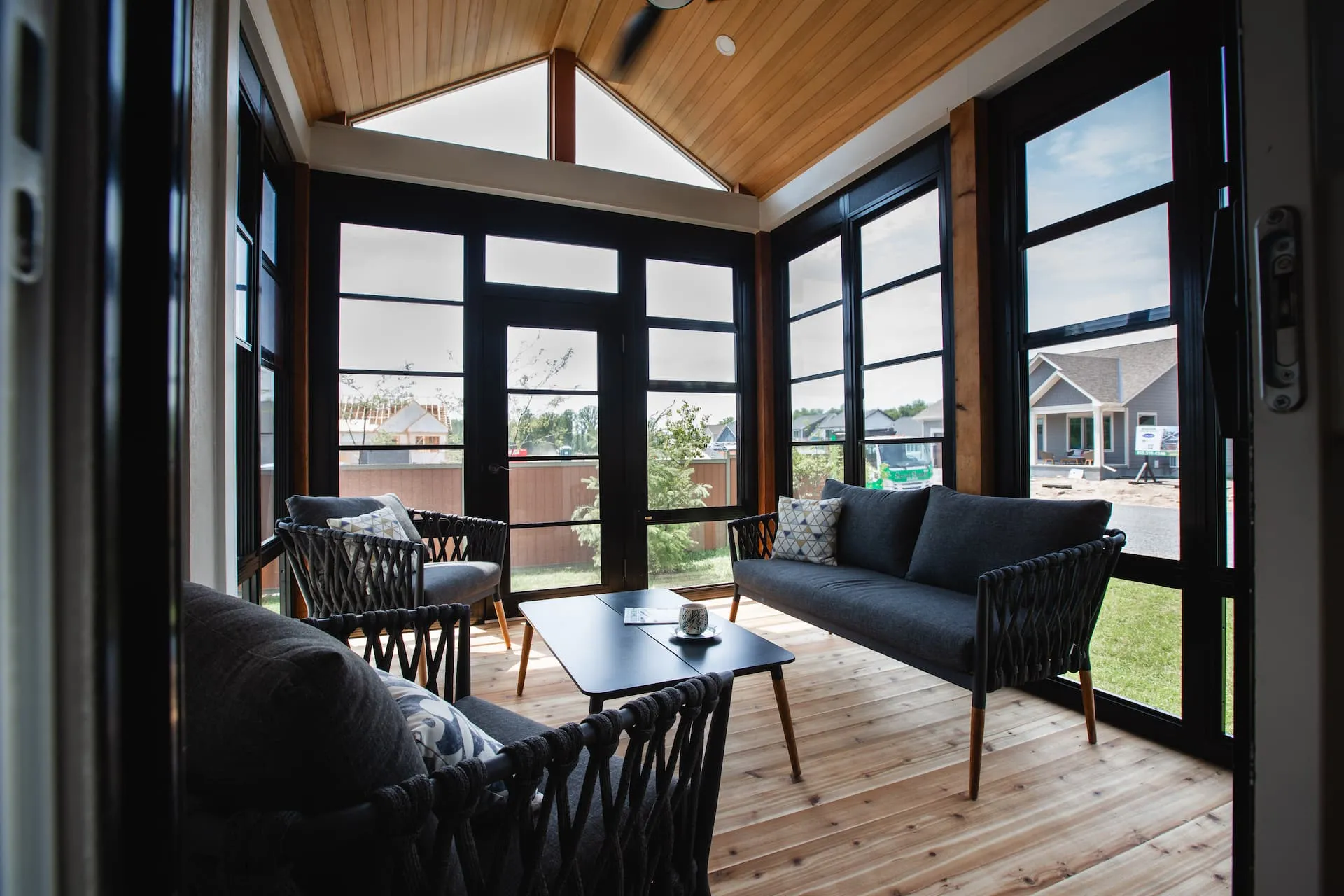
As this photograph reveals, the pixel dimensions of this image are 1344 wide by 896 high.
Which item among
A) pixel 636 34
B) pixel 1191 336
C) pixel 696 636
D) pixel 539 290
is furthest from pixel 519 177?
pixel 1191 336

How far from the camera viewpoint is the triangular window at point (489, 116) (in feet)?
12.5

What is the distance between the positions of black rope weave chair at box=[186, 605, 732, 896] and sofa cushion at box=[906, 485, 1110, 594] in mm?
1885

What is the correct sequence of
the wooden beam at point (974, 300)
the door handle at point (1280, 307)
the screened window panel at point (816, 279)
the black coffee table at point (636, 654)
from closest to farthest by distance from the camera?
the door handle at point (1280, 307)
the black coffee table at point (636, 654)
the wooden beam at point (974, 300)
the screened window panel at point (816, 279)

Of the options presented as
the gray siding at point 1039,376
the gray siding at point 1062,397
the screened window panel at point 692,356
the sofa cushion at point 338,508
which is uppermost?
the screened window panel at point 692,356

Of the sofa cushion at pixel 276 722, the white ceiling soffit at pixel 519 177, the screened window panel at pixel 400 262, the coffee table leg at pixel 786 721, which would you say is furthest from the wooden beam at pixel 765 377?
the sofa cushion at pixel 276 722

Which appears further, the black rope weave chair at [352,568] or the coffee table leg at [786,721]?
the black rope weave chair at [352,568]

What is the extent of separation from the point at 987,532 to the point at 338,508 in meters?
2.95

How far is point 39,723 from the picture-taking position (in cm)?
23

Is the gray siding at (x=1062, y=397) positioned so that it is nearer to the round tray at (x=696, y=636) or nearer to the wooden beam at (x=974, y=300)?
Answer: the wooden beam at (x=974, y=300)

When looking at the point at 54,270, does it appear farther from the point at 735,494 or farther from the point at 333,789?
the point at 735,494

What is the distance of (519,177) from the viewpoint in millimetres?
4008

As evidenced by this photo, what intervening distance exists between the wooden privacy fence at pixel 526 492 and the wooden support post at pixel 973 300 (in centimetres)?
233

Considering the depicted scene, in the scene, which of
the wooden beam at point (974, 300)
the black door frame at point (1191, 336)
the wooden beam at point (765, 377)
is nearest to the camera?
the black door frame at point (1191, 336)

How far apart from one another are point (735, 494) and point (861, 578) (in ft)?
5.69
